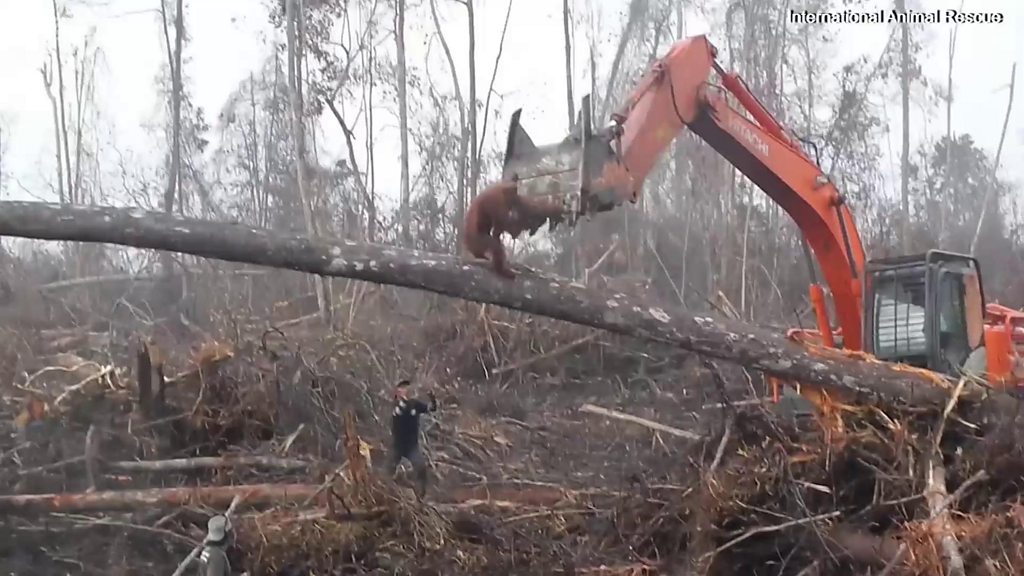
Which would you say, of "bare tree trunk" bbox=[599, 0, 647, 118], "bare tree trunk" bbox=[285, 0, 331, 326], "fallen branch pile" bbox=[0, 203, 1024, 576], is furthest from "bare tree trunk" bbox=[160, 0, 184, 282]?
"fallen branch pile" bbox=[0, 203, 1024, 576]

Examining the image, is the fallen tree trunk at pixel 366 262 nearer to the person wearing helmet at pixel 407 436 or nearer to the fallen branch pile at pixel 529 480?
the fallen branch pile at pixel 529 480

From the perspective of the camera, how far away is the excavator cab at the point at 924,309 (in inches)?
270

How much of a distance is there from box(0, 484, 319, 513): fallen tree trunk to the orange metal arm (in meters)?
3.04

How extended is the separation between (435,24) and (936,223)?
569 inches

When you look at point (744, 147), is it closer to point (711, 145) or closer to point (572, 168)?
point (711, 145)

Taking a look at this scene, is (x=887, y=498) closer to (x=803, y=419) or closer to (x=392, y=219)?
(x=803, y=419)

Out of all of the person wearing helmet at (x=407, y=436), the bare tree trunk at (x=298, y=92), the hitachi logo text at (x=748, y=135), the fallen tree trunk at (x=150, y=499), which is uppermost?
the bare tree trunk at (x=298, y=92)

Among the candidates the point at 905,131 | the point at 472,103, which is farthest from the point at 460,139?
the point at 905,131

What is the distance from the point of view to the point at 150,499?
22.3 feet

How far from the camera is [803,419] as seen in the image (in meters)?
6.57

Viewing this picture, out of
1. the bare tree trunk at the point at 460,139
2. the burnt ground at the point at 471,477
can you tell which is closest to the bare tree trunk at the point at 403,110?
the bare tree trunk at the point at 460,139

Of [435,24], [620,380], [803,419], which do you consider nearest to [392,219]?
[435,24]

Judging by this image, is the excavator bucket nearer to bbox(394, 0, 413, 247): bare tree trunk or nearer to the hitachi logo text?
the hitachi logo text

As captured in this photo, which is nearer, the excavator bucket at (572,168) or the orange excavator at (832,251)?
the excavator bucket at (572,168)
